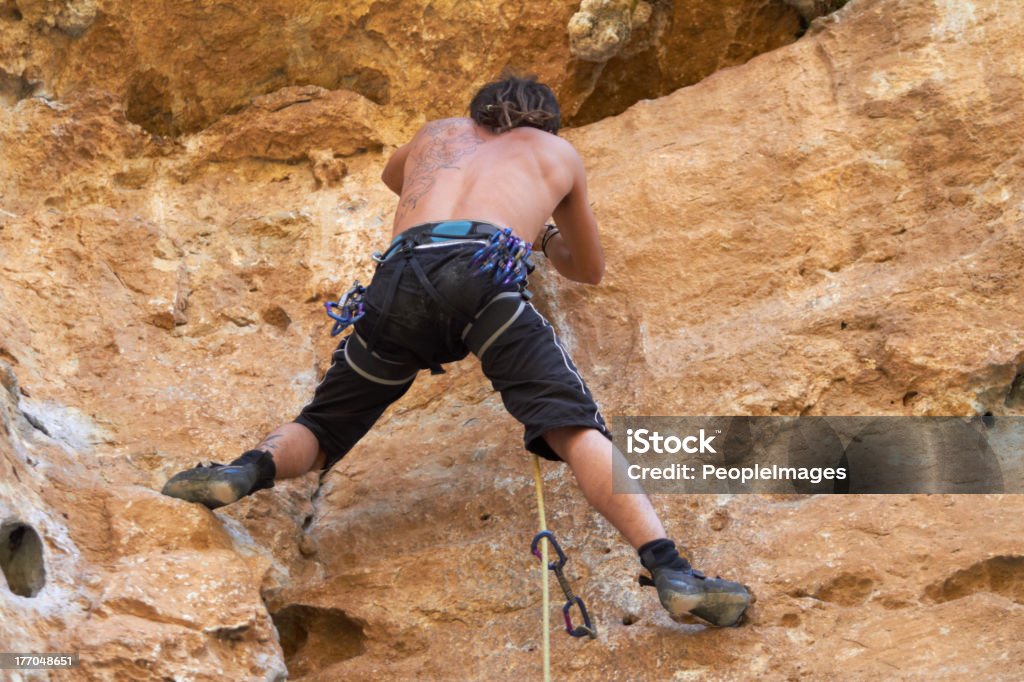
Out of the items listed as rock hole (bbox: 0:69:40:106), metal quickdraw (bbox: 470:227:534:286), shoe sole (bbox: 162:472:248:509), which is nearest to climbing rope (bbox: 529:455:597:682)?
metal quickdraw (bbox: 470:227:534:286)

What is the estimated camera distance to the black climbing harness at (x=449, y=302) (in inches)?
147

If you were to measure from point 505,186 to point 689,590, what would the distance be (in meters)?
1.33

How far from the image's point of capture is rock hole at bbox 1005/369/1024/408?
387 centimetres

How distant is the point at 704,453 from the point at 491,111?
1.23 m

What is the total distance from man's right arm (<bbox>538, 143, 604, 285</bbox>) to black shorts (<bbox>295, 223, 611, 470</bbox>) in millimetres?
453

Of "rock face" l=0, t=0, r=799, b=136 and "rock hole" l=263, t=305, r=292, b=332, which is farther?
"rock face" l=0, t=0, r=799, b=136

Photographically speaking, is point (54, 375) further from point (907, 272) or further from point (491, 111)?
point (907, 272)

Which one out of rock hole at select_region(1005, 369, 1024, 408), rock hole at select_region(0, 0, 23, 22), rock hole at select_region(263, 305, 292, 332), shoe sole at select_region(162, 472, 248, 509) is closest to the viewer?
shoe sole at select_region(162, 472, 248, 509)

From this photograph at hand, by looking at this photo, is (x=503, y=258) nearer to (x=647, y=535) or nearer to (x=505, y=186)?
(x=505, y=186)

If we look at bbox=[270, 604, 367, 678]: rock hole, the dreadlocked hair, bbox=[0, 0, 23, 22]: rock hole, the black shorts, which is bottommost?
bbox=[270, 604, 367, 678]: rock hole

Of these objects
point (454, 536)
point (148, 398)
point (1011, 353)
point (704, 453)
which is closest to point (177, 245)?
point (148, 398)

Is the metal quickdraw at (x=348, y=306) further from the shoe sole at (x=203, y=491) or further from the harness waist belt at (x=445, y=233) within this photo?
the shoe sole at (x=203, y=491)

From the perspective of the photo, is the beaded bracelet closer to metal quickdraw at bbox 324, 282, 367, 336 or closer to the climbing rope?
metal quickdraw at bbox 324, 282, 367, 336

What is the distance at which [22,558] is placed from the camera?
325cm
